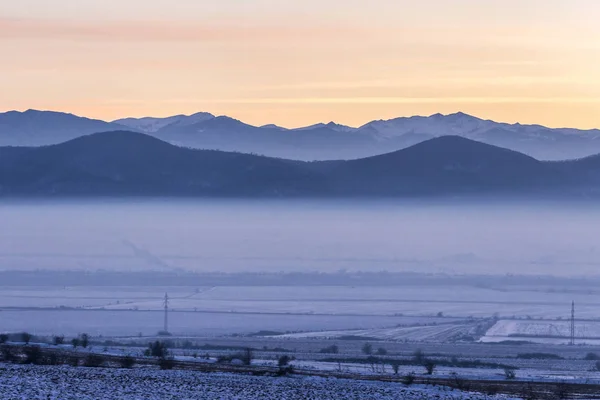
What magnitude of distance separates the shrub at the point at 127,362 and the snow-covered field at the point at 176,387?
204 centimetres

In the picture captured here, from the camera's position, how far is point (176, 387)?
33.6 m

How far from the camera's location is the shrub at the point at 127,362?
130 ft

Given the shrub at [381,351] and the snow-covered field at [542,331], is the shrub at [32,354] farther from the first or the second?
the snow-covered field at [542,331]

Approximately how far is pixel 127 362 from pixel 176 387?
689 cm

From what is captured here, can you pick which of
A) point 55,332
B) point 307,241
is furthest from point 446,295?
point 307,241

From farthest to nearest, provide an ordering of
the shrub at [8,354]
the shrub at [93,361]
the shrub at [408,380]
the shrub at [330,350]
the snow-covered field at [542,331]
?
the snow-covered field at [542,331] → the shrub at [330,350] → the shrub at [93,361] → the shrub at [8,354] → the shrub at [408,380]

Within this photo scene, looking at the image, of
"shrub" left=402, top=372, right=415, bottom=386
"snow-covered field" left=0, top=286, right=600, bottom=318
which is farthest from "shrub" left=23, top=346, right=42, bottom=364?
"snow-covered field" left=0, top=286, right=600, bottom=318

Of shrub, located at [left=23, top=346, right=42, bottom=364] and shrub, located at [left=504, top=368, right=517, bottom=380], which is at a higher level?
shrub, located at [left=23, top=346, right=42, bottom=364]

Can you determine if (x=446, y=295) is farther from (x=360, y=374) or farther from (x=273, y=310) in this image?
(x=360, y=374)

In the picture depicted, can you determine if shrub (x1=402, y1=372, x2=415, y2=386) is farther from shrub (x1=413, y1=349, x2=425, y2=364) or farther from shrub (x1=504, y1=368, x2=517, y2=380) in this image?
shrub (x1=413, y1=349, x2=425, y2=364)

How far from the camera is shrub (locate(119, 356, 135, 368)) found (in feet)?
130

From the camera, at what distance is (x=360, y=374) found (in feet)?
136

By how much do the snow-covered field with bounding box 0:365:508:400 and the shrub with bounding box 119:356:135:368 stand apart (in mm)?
2045

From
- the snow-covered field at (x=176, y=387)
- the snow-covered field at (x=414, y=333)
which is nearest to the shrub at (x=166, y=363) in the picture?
the snow-covered field at (x=176, y=387)
